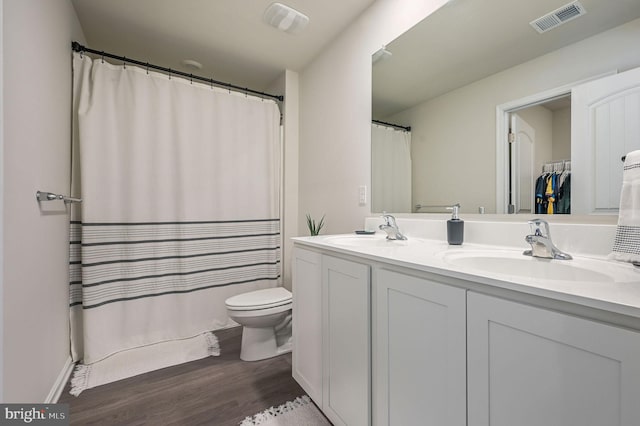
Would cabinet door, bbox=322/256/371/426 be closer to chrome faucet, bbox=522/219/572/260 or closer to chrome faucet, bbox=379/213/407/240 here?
chrome faucet, bbox=379/213/407/240

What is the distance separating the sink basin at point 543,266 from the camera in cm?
70

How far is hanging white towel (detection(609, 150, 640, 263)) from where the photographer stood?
74cm

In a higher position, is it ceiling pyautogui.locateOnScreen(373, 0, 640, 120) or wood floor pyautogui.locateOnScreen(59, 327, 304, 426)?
ceiling pyautogui.locateOnScreen(373, 0, 640, 120)

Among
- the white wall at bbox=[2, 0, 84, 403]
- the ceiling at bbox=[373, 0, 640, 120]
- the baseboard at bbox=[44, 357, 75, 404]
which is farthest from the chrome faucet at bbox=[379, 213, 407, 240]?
the baseboard at bbox=[44, 357, 75, 404]

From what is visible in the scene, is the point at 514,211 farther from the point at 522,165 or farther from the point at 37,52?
the point at 37,52

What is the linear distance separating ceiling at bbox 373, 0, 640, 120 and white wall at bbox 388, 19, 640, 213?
4cm

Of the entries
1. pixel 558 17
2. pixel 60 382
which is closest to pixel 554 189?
pixel 558 17

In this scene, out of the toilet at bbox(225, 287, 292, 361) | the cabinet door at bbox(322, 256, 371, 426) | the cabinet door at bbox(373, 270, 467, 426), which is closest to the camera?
the cabinet door at bbox(373, 270, 467, 426)

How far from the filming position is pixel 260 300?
1.78 m

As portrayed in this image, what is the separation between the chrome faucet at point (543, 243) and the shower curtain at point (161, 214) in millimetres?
1981

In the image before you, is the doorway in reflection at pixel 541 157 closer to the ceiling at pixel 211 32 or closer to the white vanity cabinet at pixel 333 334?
the white vanity cabinet at pixel 333 334

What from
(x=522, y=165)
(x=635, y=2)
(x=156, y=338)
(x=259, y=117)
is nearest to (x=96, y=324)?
(x=156, y=338)

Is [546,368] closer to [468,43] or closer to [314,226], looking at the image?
[468,43]

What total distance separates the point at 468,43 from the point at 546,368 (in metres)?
1.36
